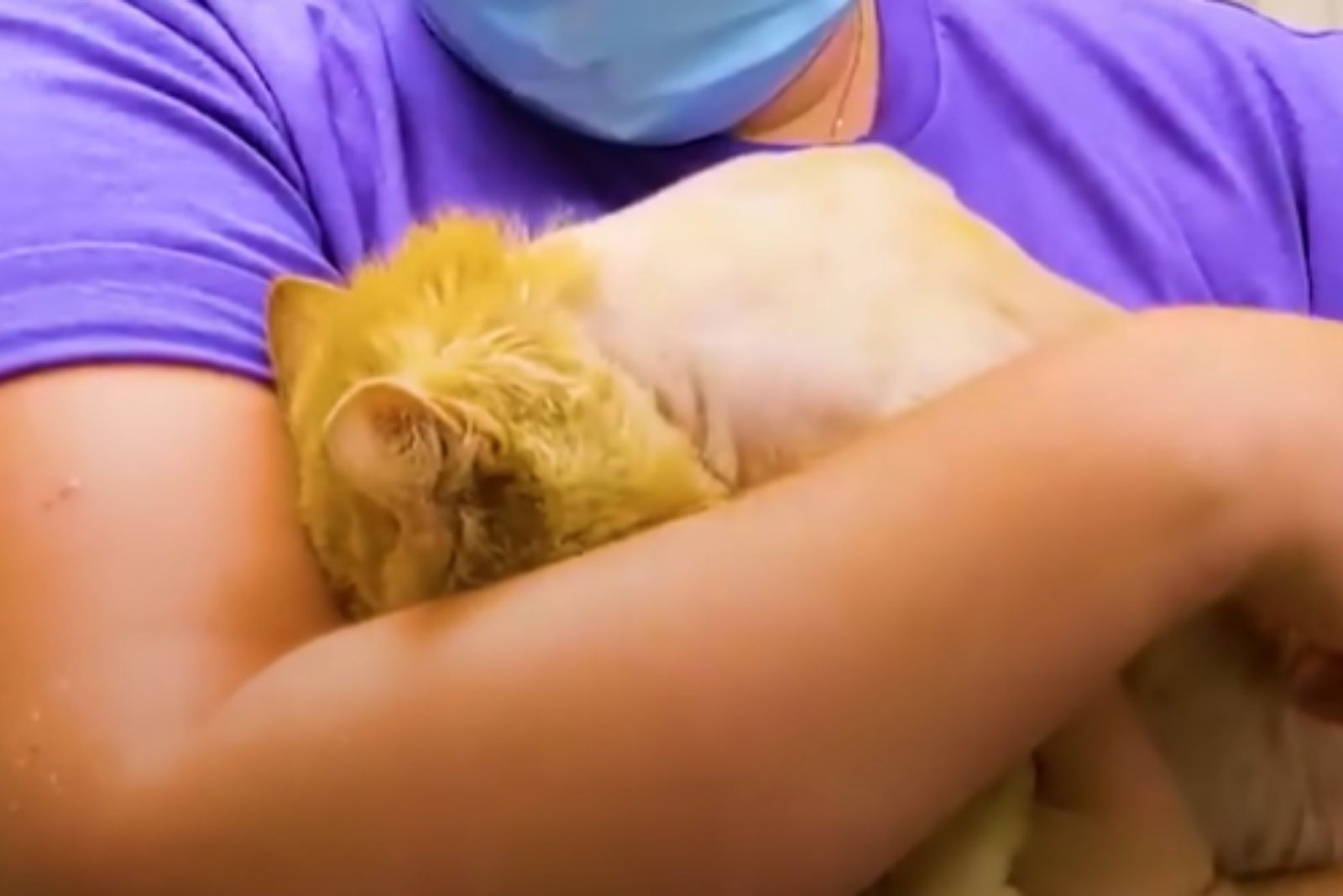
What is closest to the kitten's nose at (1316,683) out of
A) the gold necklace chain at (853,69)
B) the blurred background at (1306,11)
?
the gold necklace chain at (853,69)

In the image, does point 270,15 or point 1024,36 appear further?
point 1024,36

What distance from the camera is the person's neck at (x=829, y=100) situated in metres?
0.78

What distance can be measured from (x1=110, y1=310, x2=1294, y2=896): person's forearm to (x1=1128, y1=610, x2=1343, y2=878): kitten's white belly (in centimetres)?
6

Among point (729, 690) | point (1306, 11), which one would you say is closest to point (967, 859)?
point (729, 690)

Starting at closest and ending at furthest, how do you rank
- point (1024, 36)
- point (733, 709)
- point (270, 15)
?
point (733, 709) < point (270, 15) < point (1024, 36)

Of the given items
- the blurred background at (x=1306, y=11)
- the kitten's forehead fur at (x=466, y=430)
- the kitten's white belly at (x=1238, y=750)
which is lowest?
the blurred background at (x=1306, y=11)

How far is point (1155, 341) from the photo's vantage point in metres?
0.56

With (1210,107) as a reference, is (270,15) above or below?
above

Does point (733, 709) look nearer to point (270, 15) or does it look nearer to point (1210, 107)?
point (270, 15)

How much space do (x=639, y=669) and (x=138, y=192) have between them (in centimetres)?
21

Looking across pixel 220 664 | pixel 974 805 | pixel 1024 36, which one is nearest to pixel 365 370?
pixel 220 664

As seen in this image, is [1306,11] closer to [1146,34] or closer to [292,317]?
[1146,34]

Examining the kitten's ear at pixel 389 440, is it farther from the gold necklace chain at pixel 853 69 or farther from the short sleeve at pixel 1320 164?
the short sleeve at pixel 1320 164

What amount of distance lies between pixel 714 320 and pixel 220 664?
0.14 m
